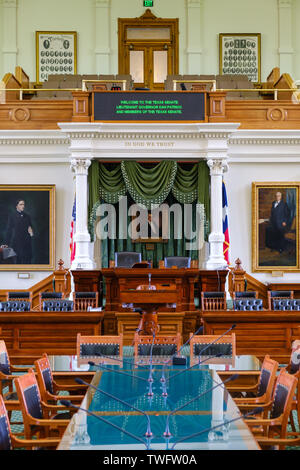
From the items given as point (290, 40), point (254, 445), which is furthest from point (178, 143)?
point (254, 445)

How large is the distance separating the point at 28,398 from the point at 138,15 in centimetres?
1435

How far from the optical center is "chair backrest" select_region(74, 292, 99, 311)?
33.3 ft

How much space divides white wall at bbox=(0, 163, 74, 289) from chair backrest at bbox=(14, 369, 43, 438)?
908 centimetres

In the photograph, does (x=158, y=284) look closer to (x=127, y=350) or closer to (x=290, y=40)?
(x=127, y=350)

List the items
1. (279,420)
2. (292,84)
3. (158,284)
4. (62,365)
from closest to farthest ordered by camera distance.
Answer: (279,420)
(62,365)
(158,284)
(292,84)

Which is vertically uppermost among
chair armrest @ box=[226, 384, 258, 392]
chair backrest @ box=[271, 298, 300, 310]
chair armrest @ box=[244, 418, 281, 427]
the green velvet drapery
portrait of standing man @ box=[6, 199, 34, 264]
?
the green velvet drapery

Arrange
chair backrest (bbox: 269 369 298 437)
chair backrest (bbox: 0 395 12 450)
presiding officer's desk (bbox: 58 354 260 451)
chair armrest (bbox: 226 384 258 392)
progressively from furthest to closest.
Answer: chair armrest (bbox: 226 384 258 392) → chair backrest (bbox: 269 369 298 437) → chair backrest (bbox: 0 395 12 450) → presiding officer's desk (bbox: 58 354 260 451)

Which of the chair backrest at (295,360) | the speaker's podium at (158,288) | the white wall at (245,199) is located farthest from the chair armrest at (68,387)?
the white wall at (245,199)

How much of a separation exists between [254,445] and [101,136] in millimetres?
9637

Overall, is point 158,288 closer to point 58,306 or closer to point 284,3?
point 58,306

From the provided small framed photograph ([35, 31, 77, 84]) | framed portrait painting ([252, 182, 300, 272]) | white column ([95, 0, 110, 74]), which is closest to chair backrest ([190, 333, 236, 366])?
framed portrait painting ([252, 182, 300, 272])

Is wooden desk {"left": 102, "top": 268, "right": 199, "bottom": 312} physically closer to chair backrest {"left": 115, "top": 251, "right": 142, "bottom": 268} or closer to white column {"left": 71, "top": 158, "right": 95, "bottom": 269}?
chair backrest {"left": 115, "top": 251, "right": 142, "bottom": 268}

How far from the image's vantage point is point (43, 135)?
13.0 meters

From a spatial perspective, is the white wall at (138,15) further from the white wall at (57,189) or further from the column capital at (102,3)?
the white wall at (57,189)
